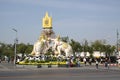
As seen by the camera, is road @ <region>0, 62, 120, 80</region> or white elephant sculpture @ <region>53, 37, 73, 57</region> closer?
road @ <region>0, 62, 120, 80</region>

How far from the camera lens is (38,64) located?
4566 cm

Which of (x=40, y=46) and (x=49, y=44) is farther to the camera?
(x=49, y=44)

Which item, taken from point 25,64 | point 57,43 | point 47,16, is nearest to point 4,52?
point 47,16

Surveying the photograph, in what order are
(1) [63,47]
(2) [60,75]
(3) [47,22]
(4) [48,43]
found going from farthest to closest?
(3) [47,22] < (4) [48,43] < (1) [63,47] < (2) [60,75]

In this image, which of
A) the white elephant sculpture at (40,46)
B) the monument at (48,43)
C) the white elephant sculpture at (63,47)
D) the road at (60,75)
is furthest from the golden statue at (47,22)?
the road at (60,75)

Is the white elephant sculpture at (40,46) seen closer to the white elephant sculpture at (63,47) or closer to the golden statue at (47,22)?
the white elephant sculpture at (63,47)

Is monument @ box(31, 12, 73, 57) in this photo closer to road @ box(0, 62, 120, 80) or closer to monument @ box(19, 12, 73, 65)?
monument @ box(19, 12, 73, 65)

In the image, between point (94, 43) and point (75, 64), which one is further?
point (94, 43)

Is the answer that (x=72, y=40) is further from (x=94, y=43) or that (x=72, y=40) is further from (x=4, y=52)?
(x=4, y=52)

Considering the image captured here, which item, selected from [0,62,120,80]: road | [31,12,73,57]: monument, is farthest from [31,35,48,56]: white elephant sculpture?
[0,62,120,80]: road

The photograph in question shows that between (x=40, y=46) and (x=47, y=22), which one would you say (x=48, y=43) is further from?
(x=47, y=22)

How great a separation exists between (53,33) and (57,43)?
816 cm

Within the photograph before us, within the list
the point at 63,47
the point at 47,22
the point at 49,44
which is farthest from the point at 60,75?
the point at 47,22

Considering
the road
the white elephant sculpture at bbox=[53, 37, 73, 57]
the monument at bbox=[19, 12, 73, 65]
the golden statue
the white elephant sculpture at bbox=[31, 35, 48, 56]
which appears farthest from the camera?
the golden statue
